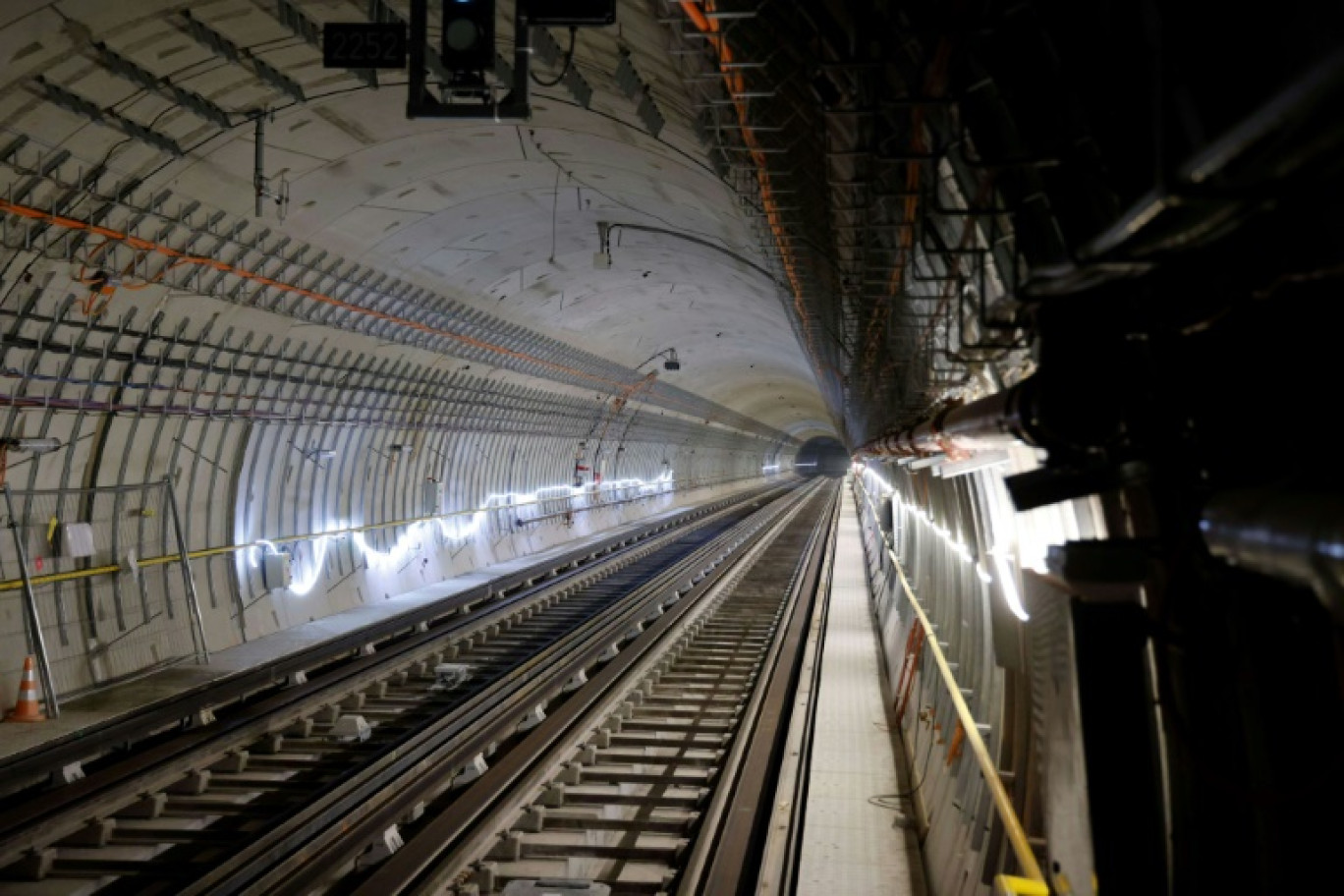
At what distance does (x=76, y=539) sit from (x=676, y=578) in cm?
1223

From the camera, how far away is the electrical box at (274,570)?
14.7 metres

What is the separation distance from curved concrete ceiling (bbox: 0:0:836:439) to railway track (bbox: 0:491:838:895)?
4880mm

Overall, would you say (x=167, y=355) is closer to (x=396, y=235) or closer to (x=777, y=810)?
(x=396, y=235)

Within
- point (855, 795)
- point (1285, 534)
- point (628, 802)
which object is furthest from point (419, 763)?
point (1285, 534)

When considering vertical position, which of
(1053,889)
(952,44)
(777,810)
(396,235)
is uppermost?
(396,235)

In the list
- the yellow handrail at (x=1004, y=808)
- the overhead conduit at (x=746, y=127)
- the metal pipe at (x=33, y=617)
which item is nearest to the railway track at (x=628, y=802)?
the yellow handrail at (x=1004, y=808)

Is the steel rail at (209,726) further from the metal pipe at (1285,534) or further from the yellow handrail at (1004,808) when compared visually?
the metal pipe at (1285,534)

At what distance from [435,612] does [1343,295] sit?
14.9 m

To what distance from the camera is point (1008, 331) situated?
478 centimetres

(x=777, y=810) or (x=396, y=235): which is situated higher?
(x=396, y=235)

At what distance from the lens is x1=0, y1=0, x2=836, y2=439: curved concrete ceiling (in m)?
8.33

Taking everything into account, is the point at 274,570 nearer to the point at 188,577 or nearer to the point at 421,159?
the point at 188,577

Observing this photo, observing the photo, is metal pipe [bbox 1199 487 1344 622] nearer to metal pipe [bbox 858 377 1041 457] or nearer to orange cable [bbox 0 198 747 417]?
metal pipe [bbox 858 377 1041 457]

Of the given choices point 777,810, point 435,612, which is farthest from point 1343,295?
point 435,612
